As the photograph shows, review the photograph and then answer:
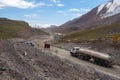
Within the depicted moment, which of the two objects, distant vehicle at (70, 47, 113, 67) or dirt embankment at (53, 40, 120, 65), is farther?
dirt embankment at (53, 40, 120, 65)

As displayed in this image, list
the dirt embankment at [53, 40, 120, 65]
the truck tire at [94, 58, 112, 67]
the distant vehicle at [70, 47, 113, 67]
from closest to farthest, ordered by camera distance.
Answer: the truck tire at [94, 58, 112, 67]
the distant vehicle at [70, 47, 113, 67]
the dirt embankment at [53, 40, 120, 65]

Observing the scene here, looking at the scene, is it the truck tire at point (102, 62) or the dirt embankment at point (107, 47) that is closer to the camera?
the truck tire at point (102, 62)

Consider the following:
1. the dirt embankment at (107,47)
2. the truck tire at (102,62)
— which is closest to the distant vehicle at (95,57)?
the truck tire at (102,62)

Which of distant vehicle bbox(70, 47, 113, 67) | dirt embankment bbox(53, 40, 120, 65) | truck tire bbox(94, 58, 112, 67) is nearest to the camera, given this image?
truck tire bbox(94, 58, 112, 67)

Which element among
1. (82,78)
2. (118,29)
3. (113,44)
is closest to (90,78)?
(82,78)

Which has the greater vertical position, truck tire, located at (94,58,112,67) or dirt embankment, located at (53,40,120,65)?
dirt embankment, located at (53,40,120,65)

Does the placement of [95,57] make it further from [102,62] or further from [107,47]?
[107,47]

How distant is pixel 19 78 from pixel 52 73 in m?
7.23

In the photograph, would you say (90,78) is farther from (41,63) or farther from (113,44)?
(113,44)

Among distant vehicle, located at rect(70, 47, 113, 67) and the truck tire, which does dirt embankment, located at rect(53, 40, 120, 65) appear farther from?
the truck tire

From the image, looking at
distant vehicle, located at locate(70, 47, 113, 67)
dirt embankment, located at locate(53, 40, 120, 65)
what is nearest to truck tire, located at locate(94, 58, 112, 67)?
distant vehicle, located at locate(70, 47, 113, 67)

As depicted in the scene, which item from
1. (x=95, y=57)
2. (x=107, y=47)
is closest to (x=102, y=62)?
(x=95, y=57)

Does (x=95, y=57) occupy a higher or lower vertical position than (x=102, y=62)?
higher

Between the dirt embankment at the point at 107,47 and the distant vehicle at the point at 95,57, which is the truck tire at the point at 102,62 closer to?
the distant vehicle at the point at 95,57
